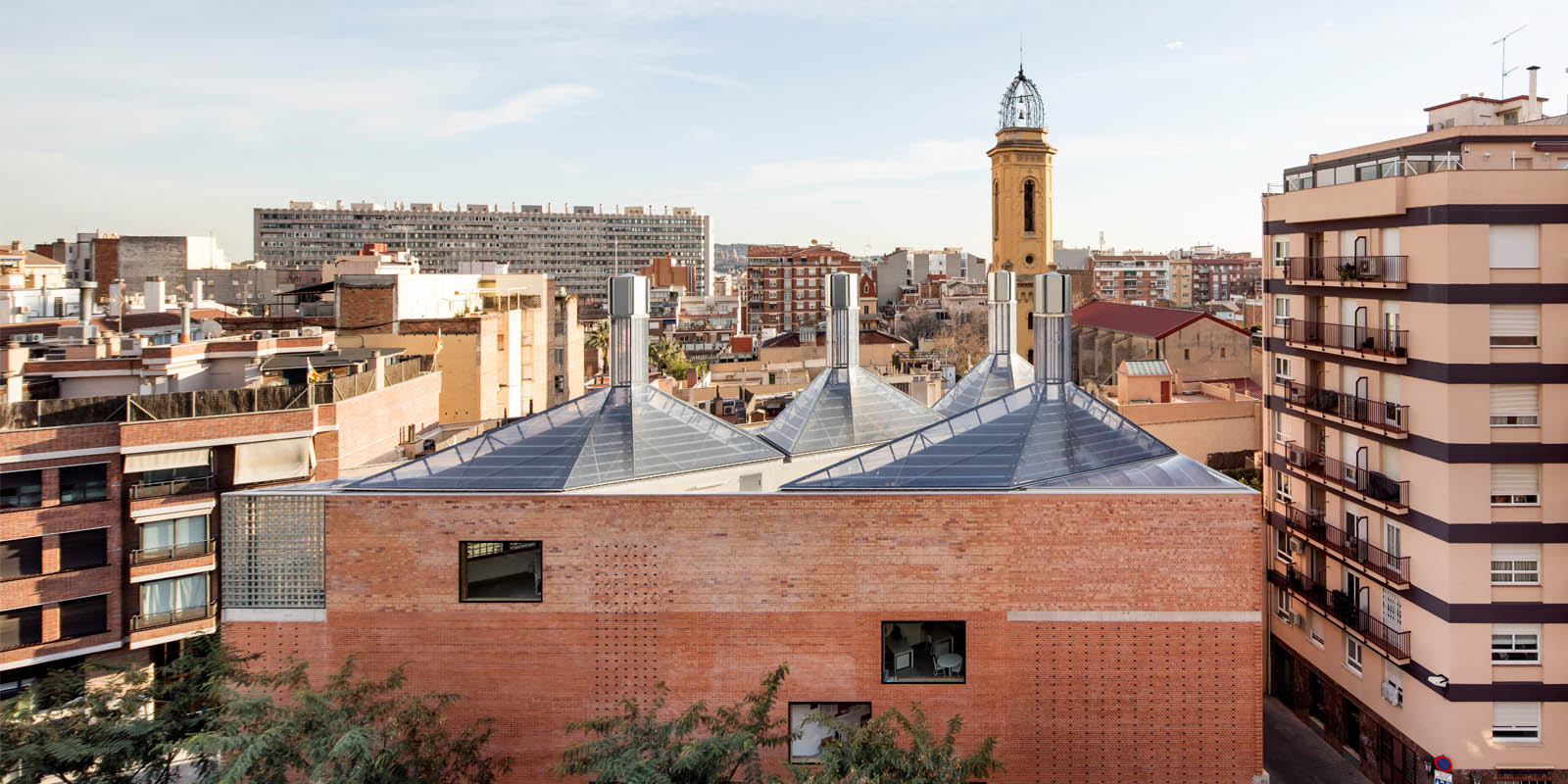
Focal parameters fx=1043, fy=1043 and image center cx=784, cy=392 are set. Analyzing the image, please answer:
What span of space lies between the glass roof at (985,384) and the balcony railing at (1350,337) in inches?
270

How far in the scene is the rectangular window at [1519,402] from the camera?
2077 centimetres

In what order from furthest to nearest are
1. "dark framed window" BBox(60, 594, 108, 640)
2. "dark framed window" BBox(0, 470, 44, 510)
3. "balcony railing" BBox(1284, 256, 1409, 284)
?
"dark framed window" BBox(60, 594, 108, 640), "dark framed window" BBox(0, 470, 44, 510), "balcony railing" BBox(1284, 256, 1409, 284)

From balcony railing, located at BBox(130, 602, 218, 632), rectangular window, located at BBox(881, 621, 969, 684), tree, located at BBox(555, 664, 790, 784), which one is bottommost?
balcony railing, located at BBox(130, 602, 218, 632)

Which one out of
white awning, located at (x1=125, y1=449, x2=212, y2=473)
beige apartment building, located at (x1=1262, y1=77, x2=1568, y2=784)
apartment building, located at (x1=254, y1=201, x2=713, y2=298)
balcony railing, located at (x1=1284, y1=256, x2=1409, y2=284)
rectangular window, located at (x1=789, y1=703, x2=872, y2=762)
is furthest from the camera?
apartment building, located at (x1=254, y1=201, x2=713, y2=298)

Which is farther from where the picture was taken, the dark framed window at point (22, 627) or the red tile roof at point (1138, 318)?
the red tile roof at point (1138, 318)

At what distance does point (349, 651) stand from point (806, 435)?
10.7 m

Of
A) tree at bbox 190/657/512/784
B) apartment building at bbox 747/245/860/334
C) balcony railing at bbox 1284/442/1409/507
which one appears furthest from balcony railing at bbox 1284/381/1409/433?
apartment building at bbox 747/245/860/334

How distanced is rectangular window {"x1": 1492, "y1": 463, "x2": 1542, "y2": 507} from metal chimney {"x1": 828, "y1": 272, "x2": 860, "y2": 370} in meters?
14.1

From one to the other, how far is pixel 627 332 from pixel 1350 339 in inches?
656

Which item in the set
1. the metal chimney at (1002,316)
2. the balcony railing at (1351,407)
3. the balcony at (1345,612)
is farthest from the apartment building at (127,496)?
the balcony at (1345,612)

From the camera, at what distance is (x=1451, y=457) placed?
20703mm

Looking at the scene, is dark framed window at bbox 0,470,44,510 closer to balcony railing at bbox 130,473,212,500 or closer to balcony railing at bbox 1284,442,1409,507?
balcony railing at bbox 130,473,212,500

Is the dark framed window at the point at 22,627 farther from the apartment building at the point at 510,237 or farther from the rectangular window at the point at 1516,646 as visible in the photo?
the apartment building at the point at 510,237

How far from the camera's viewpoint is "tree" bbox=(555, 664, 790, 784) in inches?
596
